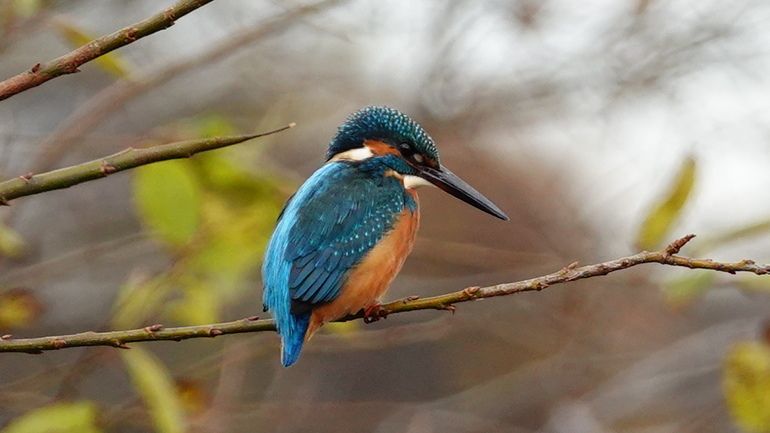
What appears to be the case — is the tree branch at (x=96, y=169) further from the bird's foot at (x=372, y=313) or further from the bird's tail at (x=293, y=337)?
the bird's foot at (x=372, y=313)

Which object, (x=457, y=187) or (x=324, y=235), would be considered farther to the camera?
(x=457, y=187)

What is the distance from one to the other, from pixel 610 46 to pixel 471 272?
5.38ft

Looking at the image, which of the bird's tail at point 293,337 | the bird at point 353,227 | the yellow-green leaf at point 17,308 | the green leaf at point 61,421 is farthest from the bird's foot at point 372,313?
the yellow-green leaf at point 17,308

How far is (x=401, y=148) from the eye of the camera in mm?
2299

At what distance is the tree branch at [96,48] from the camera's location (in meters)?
1.21

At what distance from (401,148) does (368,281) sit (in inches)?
15.0

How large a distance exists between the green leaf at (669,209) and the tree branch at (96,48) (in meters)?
1.36

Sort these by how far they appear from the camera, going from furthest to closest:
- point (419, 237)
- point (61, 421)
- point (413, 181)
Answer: point (419, 237) → point (413, 181) → point (61, 421)

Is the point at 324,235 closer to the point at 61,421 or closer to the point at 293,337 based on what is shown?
the point at 293,337

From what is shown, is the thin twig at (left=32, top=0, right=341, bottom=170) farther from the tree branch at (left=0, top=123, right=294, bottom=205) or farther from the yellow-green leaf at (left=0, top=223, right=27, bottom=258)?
the tree branch at (left=0, top=123, right=294, bottom=205)

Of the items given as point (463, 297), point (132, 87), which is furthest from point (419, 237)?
point (463, 297)

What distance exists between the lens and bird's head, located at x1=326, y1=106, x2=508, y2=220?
2258 mm

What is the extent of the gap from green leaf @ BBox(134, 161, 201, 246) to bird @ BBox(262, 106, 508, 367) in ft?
0.84

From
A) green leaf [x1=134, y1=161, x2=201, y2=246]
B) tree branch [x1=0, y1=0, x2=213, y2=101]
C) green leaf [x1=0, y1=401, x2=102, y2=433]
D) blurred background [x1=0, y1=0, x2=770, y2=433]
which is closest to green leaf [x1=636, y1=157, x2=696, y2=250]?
blurred background [x1=0, y1=0, x2=770, y2=433]
